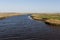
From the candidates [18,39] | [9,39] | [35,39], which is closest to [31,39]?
[35,39]

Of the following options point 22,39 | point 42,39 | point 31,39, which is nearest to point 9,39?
point 22,39

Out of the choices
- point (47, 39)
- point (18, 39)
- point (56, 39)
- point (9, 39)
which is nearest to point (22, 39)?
point (18, 39)

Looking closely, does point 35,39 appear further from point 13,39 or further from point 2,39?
point 2,39

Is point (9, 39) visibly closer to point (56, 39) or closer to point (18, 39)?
point (18, 39)

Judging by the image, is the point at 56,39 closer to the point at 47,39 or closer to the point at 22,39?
the point at 47,39

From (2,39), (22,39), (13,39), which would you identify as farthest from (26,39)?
(2,39)
